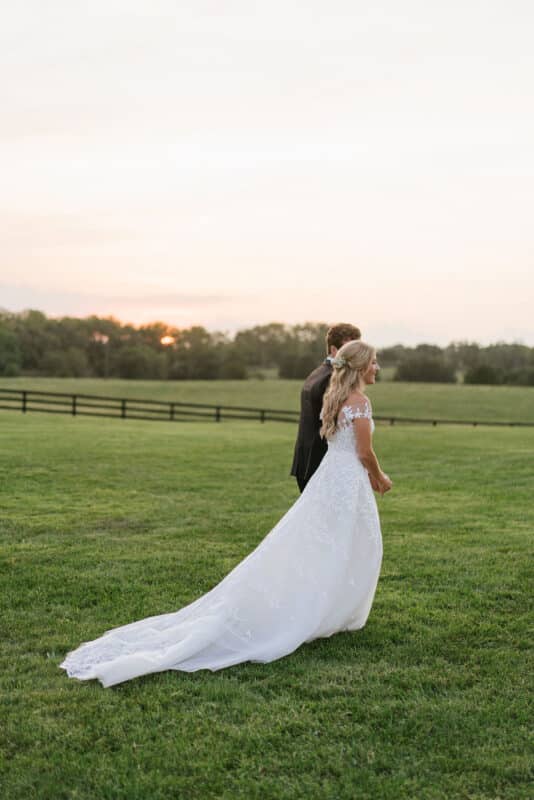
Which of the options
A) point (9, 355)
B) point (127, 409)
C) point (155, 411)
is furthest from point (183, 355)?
point (155, 411)

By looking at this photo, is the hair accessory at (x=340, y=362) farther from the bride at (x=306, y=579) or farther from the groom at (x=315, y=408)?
the groom at (x=315, y=408)

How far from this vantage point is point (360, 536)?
6.50 meters

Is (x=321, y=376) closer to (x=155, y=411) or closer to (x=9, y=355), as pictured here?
(x=155, y=411)

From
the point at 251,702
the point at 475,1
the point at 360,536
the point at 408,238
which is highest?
the point at 475,1

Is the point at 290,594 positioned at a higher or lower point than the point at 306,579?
lower

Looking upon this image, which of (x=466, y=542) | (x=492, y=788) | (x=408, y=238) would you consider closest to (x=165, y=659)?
(x=492, y=788)

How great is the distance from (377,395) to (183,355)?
40.6 m

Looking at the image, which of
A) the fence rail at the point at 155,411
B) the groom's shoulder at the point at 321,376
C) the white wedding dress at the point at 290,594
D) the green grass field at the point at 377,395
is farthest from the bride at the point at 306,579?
the green grass field at the point at 377,395

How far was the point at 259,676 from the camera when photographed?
18.7ft

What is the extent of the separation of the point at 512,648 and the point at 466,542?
448cm

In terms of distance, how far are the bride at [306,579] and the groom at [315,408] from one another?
27.6 inches

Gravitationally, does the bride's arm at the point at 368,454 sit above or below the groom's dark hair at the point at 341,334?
below

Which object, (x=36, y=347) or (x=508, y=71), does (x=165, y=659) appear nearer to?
(x=508, y=71)

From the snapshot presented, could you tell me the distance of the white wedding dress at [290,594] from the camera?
5.89 m
